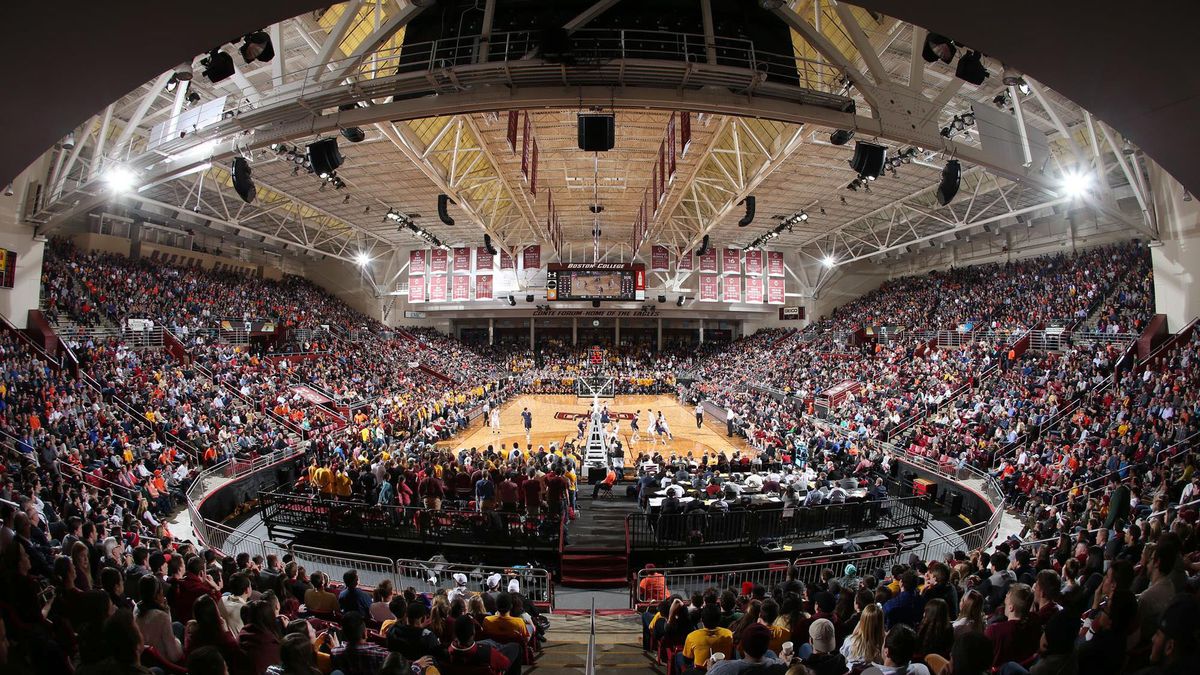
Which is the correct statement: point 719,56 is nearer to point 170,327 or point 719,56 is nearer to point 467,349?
Result: point 170,327

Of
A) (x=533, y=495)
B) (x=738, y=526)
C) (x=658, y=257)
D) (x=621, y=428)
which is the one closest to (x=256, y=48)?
(x=533, y=495)

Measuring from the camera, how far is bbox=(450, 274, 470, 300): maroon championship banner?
33406 millimetres

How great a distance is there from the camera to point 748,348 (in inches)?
1602

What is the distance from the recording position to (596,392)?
34.5 m

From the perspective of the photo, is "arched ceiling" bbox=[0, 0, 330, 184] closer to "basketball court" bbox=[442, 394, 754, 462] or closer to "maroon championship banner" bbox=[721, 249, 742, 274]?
"basketball court" bbox=[442, 394, 754, 462]

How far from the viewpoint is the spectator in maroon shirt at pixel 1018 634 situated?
349 cm

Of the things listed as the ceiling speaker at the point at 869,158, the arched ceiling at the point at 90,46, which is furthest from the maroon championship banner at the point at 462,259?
the arched ceiling at the point at 90,46

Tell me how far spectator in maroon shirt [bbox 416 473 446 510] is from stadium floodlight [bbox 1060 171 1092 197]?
1362 centimetres

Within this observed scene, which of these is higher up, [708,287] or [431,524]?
[708,287]

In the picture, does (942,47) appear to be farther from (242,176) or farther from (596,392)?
(596,392)

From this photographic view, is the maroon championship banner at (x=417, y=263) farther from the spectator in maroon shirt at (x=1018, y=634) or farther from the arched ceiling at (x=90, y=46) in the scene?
the spectator in maroon shirt at (x=1018, y=634)

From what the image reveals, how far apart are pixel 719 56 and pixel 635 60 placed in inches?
61.8

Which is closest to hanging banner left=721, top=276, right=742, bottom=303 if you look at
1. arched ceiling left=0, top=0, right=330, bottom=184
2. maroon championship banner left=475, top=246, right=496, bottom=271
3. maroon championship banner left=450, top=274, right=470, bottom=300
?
maroon championship banner left=475, top=246, right=496, bottom=271

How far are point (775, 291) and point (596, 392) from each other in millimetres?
12421
